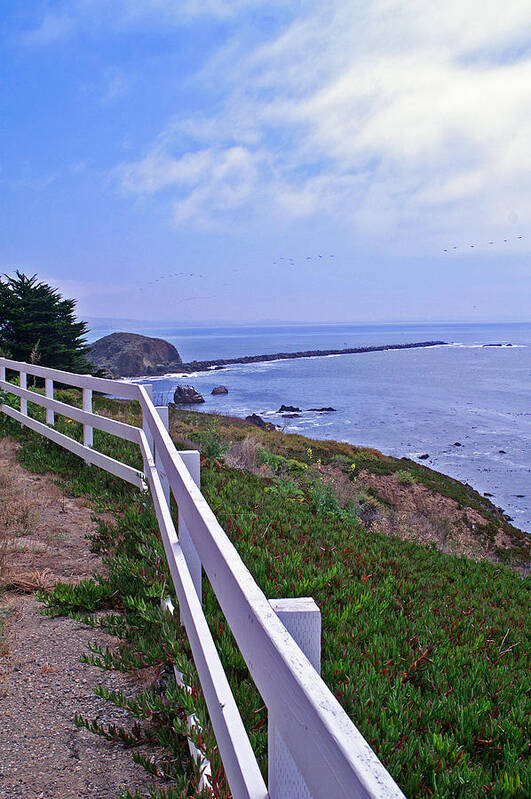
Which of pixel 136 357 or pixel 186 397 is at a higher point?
pixel 136 357

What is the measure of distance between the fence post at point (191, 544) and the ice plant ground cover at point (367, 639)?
0.40 m

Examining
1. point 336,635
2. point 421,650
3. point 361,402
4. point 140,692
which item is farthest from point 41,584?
point 361,402

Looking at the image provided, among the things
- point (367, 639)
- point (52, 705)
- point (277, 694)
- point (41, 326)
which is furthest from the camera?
point (41, 326)

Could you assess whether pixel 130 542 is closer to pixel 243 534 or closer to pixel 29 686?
pixel 243 534

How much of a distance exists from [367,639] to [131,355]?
12676 cm

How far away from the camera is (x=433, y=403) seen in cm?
7856

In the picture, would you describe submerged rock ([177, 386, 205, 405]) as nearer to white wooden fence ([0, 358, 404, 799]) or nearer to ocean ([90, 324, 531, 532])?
ocean ([90, 324, 531, 532])

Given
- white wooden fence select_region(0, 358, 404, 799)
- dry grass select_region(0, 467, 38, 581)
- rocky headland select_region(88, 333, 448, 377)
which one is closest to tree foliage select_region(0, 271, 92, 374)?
dry grass select_region(0, 467, 38, 581)

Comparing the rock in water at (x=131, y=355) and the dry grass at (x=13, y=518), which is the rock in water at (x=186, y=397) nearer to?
the rock in water at (x=131, y=355)

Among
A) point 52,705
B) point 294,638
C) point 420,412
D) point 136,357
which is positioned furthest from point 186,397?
point 294,638

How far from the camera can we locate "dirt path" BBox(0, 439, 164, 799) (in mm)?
2686

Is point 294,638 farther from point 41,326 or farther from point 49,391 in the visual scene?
point 41,326

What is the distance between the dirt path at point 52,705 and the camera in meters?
2.69

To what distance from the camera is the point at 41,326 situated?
3850 centimetres
